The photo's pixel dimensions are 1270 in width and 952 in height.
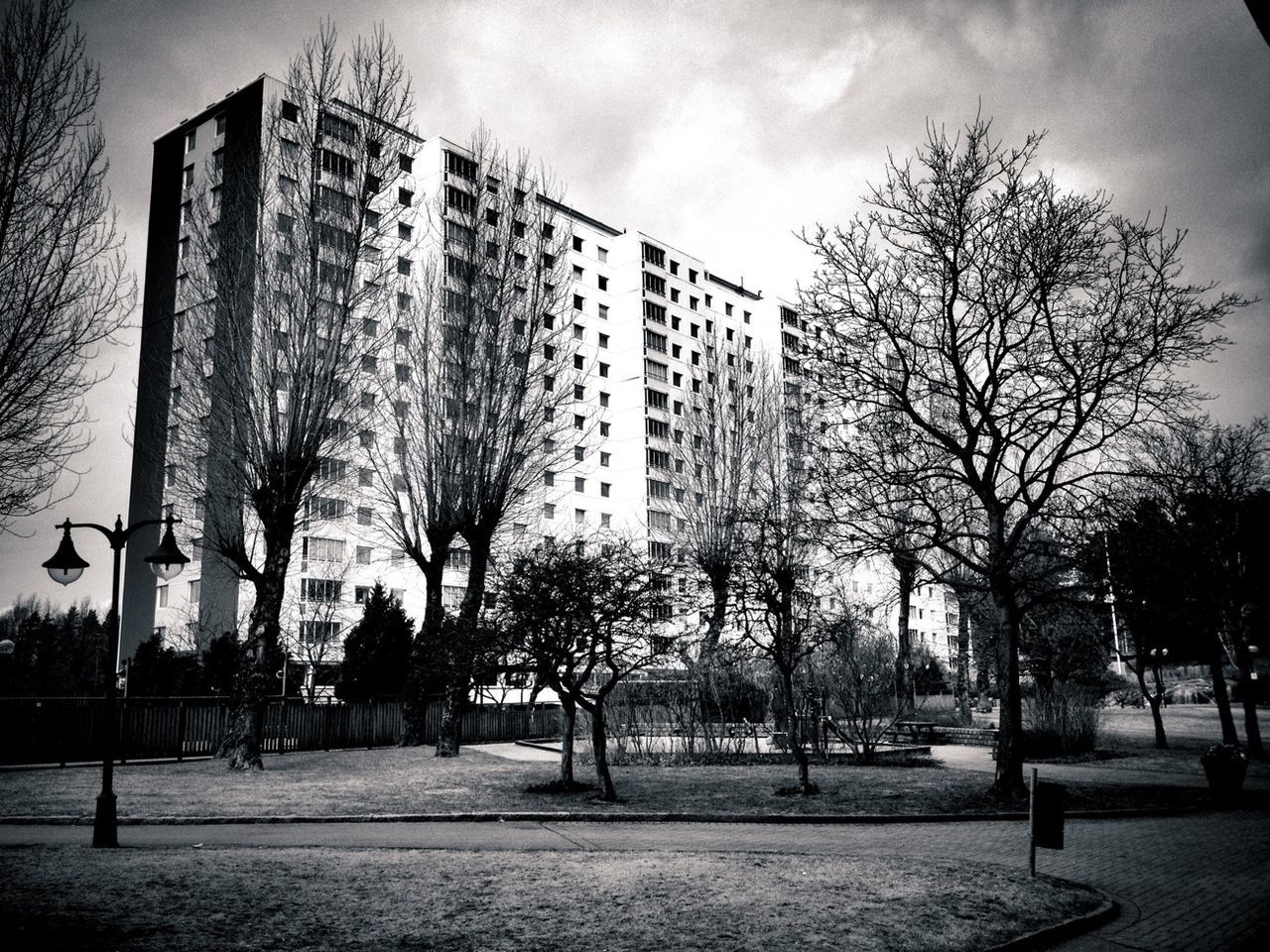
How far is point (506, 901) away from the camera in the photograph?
26.0ft

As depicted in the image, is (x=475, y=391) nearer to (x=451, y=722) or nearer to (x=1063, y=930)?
(x=451, y=722)

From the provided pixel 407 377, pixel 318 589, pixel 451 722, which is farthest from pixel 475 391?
pixel 318 589

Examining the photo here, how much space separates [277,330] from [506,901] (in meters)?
17.3

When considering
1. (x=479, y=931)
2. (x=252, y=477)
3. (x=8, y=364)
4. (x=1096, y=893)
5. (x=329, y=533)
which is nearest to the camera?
(x=479, y=931)

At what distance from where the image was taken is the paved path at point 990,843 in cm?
915

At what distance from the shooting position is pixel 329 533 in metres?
51.6

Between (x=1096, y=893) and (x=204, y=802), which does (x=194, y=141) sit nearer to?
(x=204, y=802)

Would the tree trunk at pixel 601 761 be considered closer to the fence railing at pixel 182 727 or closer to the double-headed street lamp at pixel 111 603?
the double-headed street lamp at pixel 111 603

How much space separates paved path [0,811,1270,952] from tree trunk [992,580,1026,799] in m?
1.53

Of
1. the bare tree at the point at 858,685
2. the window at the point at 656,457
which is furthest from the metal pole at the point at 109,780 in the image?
the window at the point at 656,457

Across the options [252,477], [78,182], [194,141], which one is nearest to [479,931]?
[78,182]

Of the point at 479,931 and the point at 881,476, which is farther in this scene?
the point at 881,476

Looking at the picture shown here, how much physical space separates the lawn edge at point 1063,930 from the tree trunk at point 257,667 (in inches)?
663

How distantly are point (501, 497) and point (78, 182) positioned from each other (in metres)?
13.5
